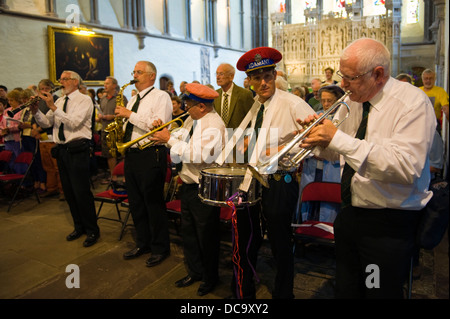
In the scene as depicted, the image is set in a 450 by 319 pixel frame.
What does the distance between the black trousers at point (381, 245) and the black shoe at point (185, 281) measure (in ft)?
5.89

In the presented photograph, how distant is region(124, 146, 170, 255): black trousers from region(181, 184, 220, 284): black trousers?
576mm

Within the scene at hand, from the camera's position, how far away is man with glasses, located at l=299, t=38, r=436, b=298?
5.61 ft

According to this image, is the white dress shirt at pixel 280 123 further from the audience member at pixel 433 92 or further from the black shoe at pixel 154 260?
the audience member at pixel 433 92

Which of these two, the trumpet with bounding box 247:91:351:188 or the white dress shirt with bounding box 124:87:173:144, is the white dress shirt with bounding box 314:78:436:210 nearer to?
the trumpet with bounding box 247:91:351:188

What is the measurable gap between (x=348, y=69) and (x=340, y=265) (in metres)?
1.15

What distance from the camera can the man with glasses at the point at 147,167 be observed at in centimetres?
373

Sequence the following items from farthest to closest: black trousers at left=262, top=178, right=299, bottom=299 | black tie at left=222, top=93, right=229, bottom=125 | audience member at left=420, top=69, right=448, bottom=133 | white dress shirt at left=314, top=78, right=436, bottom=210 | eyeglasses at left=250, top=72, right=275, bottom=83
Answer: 1. audience member at left=420, top=69, right=448, bottom=133
2. black tie at left=222, top=93, right=229, bottom=125
3. eyeglasses at left=250, top=72, right=275, bottom=83
4. black trousers at left=262, top=178, right=299, bottom=299
5. white dress shirt at left=314, top=78, right=436, bottom=210

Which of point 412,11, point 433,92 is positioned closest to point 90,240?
point 433,92

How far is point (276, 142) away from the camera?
9.14 ft

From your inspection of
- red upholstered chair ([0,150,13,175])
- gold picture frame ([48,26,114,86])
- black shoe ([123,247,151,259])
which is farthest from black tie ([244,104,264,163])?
gold picture frame ([48,26,114,86])

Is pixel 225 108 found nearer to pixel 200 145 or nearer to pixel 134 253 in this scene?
Result: pixel 200 145

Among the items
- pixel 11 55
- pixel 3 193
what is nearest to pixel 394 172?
pixel 3 193

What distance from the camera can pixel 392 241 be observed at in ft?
6.21

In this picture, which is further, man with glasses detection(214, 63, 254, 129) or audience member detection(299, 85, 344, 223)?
man with glasses detection(214, 63, 254, 129)
